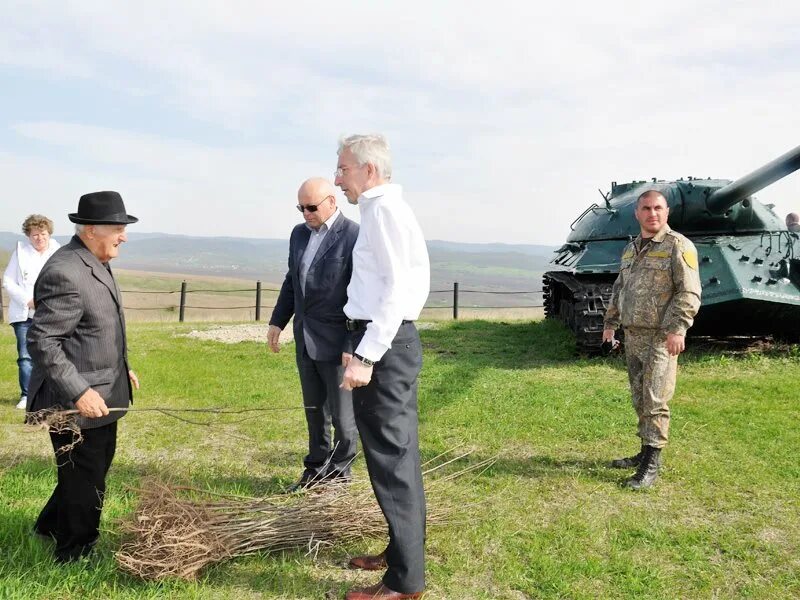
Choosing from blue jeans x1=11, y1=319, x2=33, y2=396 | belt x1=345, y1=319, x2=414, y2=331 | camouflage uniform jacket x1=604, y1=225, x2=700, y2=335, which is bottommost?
blue jeans x1=11, y1=319, x2=33, y2=396

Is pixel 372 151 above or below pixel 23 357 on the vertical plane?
above

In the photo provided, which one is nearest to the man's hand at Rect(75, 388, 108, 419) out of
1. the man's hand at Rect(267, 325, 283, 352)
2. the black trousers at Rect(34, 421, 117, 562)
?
the black trousers at Rect(34, 421, 117, 562)

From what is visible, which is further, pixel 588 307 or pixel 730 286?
pixel 588 307

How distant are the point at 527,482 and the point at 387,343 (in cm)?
245

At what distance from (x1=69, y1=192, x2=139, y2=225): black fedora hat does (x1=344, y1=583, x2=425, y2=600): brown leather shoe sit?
6.74ft

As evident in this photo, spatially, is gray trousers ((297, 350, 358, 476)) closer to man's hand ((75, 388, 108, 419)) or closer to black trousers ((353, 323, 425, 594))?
black trousers ((353, 323, 425, 594))

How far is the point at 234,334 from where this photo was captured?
13.3m

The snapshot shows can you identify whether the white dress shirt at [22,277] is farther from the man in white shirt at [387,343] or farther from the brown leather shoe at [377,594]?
the brown leather shoe at [377,594]

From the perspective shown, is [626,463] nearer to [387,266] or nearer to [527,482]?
[527,482]

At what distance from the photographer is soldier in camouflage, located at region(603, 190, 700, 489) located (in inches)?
192

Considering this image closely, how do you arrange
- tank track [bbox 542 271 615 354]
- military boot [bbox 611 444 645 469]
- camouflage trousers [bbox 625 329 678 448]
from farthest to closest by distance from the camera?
1. tank track [bbox 542 271 615 354]
2. military boot [bbox 611 444 645 469]
3. camouflage trousers [bbox 625 329 678 448]

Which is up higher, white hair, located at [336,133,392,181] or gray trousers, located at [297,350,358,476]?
white hair, located at [336,133,392,181]

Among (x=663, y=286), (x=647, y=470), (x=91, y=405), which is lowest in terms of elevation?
(x=647, y=470)

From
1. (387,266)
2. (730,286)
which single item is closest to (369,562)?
(387,266)
